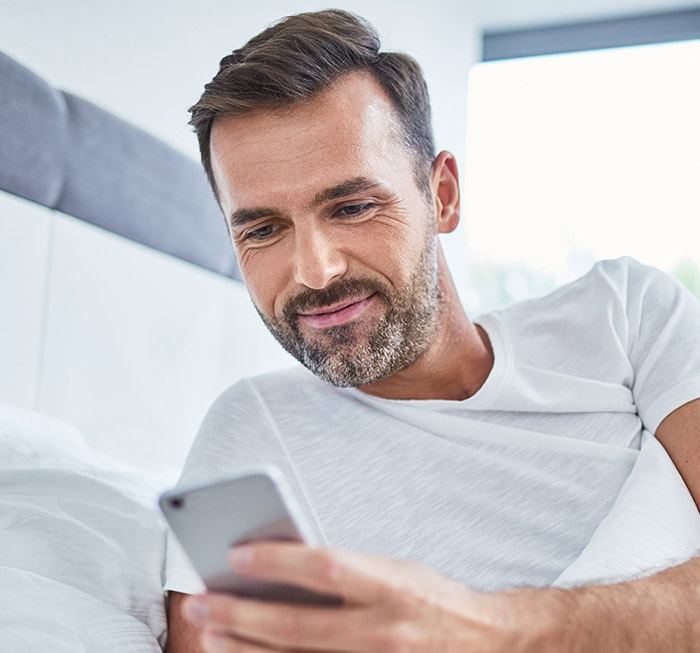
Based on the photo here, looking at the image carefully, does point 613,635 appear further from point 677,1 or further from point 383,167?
point 677,1

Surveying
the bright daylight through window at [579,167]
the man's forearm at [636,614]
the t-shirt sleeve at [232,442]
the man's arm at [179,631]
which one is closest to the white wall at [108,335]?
the t-shirt sleeve at [232,442]

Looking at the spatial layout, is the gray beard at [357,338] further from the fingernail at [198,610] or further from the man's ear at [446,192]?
the fingernail at [198,610]

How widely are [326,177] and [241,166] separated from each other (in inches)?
4.6

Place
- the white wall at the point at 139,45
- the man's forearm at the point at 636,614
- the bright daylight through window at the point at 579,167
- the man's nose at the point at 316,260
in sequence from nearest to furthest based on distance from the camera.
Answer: the man's forearm at the point at 636,614, the man's nose at the point at 316,260, the white wall at the point at 139,45, the bright daylight through window at the point at 579,167

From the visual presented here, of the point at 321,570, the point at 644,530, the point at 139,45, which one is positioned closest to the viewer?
the point at 321,570

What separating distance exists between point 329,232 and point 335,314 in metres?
0.10

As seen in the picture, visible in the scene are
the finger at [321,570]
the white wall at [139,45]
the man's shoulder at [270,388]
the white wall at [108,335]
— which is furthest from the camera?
the white wall at [139,45]

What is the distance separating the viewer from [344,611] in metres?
0.53

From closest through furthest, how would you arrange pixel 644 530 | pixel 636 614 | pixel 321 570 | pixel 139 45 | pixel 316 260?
pixel 321 570
pixel 636 614
pixel 644 530
pixel 316 260
pixel 139 45

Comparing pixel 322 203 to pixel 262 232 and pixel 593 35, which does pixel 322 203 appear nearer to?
pixel 262 232

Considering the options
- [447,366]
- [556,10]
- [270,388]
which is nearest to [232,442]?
[270,388]

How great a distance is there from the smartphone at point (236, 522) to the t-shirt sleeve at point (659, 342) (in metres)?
0.69

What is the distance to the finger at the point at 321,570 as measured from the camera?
500 mm

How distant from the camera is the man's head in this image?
111cm
